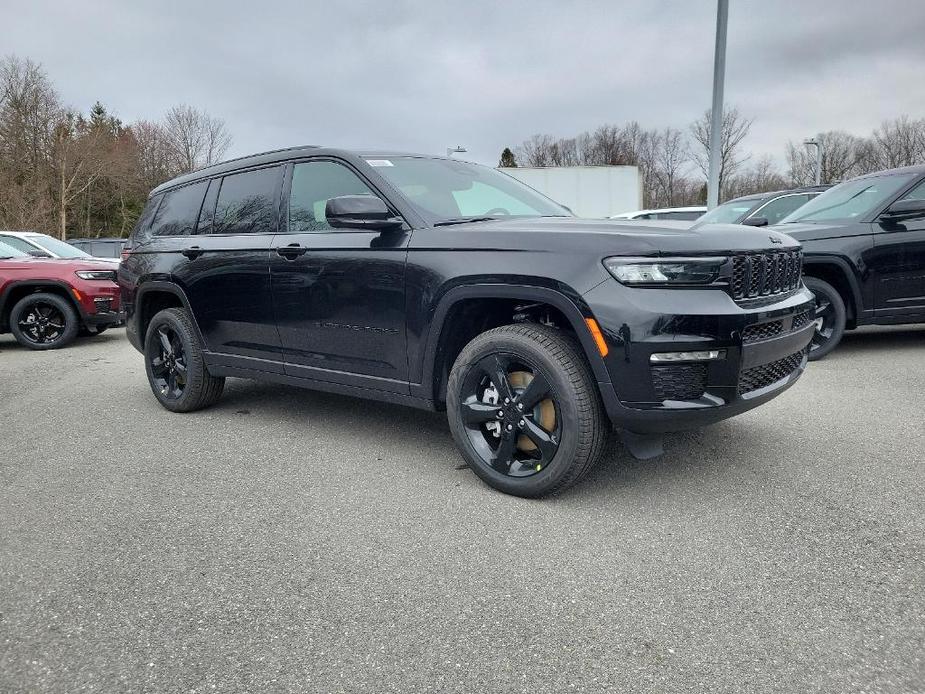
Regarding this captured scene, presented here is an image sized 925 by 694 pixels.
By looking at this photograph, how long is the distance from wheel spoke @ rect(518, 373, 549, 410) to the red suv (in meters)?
7.91

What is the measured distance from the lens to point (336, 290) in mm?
3887

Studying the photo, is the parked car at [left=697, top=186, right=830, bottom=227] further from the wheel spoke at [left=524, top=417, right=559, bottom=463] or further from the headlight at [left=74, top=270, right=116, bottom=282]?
the headlight at [left=74, top=270, right=116, bottom=282]

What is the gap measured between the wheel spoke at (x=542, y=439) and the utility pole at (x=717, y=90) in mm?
11254

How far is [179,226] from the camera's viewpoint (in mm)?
5195

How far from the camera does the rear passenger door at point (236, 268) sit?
14.3 ft

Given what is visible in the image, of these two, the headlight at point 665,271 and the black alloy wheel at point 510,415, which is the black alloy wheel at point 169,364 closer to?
the black alloy wheel at point 510,415

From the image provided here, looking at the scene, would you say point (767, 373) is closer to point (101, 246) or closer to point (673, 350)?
point (673, 350)

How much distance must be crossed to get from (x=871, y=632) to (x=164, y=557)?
252cm

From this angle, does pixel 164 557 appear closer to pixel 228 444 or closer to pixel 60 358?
pixel 228 444

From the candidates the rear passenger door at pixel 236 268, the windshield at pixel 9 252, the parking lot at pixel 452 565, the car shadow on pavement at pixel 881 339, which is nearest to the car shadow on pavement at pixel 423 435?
the parking lot at pixel 452 565

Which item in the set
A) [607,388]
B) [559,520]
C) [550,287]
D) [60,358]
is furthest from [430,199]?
[60,358]

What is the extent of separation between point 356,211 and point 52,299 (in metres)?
7.55

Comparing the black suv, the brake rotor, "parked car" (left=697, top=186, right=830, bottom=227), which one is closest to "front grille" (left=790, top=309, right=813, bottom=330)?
the black suv

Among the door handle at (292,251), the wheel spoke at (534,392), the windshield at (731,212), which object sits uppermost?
the windshield at (731,212)
